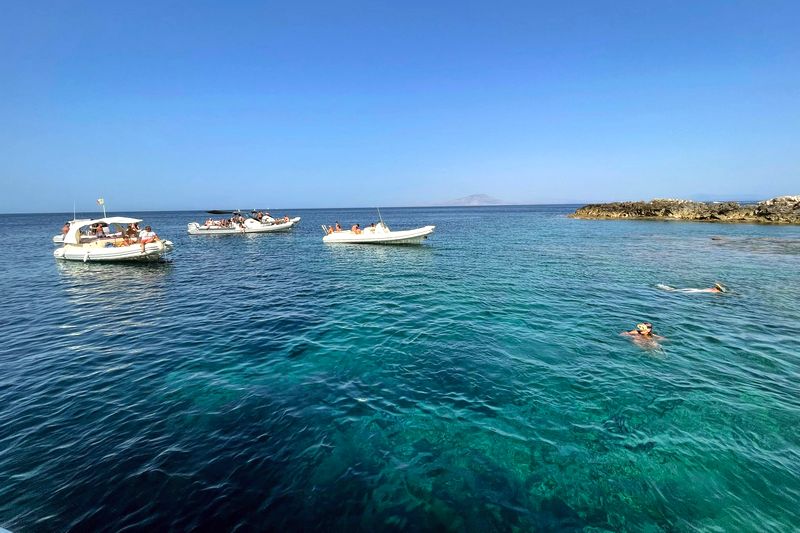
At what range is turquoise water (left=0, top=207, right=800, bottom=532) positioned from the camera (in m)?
5.79

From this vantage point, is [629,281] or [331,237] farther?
[331,237]

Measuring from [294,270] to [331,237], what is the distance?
597 inches

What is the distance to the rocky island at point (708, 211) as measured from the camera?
57.8 metres

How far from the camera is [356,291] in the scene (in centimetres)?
2023

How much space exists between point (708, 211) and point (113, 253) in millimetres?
91415

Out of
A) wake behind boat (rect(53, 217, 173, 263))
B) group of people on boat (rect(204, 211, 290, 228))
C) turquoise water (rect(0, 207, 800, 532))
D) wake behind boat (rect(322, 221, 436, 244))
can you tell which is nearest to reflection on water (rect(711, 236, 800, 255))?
turquoise water (rect(0, 207, 800, 532))

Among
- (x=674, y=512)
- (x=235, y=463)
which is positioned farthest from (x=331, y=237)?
(x=674, y=512)

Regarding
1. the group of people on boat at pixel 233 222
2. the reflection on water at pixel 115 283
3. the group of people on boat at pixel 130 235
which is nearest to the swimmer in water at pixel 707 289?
the reflection on water at pixel 115 283

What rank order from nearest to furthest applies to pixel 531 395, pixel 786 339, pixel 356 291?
1. pixel 531 395
2. pixel 786 339
3. pixel 356 291

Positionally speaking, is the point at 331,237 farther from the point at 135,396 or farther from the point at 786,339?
the point at 786,339

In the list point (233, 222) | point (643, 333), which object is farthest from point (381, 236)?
point (233, 222)

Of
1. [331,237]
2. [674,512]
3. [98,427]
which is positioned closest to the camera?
[674,512]

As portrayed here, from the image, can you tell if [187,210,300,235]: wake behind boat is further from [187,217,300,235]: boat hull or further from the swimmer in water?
the swimmer in water

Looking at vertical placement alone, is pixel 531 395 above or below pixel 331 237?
below
